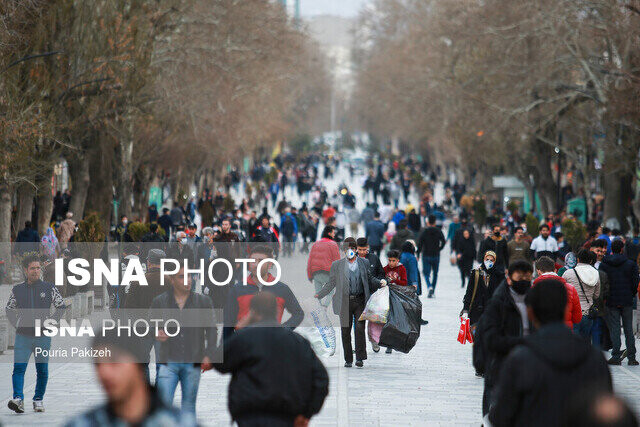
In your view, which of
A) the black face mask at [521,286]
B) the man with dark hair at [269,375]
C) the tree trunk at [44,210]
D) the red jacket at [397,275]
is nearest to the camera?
the man with dark hair at [269,375]

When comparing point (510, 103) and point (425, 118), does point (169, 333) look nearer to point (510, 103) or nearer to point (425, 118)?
point (510, 103)

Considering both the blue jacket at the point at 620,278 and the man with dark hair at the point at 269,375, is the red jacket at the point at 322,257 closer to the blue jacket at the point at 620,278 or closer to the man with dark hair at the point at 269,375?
the blue jacket at the point at 620,278

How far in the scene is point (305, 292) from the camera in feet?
76.8

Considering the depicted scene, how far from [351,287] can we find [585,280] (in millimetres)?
2706

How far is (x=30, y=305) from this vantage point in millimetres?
11438

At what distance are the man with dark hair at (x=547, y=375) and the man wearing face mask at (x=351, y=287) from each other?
28.2ft

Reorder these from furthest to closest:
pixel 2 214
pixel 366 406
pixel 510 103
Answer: pixel 510 103 < pixel 2 214 < pixel 366 406

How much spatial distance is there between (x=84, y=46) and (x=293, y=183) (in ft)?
152

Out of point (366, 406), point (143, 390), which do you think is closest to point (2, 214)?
point (366, 406)

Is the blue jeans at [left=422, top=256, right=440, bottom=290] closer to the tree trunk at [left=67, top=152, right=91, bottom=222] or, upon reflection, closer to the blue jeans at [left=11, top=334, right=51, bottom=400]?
the blue jeans at [left=11, top=334, right=51, bottom=400]

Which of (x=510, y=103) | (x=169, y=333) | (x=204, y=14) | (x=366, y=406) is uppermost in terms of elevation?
(x=204, y=14)

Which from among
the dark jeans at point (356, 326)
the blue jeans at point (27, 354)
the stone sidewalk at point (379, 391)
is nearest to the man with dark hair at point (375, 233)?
the stone sidewalk at point (379, 391)

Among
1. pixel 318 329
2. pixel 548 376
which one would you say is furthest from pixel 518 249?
pixel 548 376

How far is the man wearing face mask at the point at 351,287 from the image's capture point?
47.2ft
